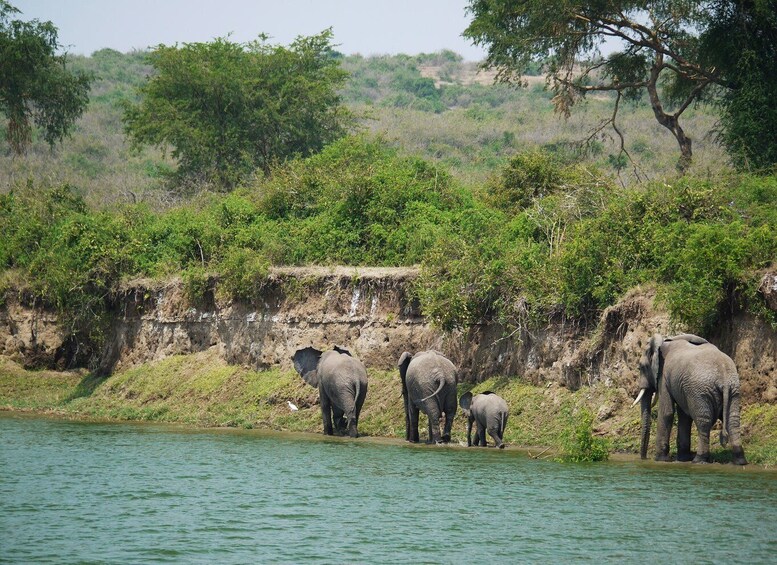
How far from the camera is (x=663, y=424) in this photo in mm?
19094

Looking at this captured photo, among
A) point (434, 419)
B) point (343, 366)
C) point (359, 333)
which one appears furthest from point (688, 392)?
point (359, 333)

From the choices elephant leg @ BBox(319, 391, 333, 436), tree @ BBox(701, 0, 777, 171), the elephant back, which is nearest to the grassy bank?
elephant leg @ BBox(319, 391, 333, 436)

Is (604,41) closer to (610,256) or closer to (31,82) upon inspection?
(610,256)

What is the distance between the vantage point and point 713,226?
69.4 ft

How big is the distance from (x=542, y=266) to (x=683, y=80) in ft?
41.9

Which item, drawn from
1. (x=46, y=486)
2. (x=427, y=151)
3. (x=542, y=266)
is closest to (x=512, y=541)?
(x=46, y=486)

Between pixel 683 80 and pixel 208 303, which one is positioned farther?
pixel 683 80

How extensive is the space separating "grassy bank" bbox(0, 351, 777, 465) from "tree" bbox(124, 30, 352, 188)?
12.0 metres

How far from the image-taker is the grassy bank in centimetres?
2061

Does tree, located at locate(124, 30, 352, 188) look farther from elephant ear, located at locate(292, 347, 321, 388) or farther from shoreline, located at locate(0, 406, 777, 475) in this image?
elephant ear, located at locate(292, 347, 321, 388)

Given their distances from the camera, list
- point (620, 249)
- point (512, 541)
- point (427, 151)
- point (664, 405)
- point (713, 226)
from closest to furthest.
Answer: point (512, 541), point (664, 405), point (713, 226), point (620, 249), point (427, 151)

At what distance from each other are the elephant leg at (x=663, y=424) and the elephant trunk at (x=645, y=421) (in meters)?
0.24

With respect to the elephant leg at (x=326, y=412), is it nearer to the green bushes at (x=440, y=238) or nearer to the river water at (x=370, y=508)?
→ the green bushes at (x=440, y=238)

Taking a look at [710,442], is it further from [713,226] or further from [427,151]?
[427,151]
